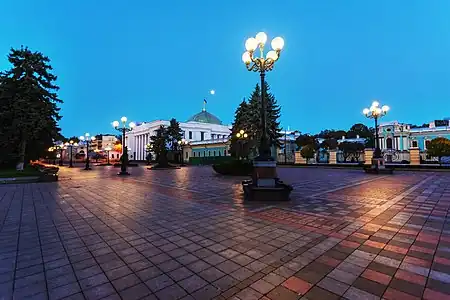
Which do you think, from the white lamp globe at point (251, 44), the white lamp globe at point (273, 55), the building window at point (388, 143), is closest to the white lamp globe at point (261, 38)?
the white lamp globe at point (251, 44)

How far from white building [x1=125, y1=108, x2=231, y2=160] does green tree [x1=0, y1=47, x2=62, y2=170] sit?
38610 mm

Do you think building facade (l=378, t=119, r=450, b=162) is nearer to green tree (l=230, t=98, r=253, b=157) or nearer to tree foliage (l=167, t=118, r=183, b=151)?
green tree (l=230, t=98, r=253, b=157)

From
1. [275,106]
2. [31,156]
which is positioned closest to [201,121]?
[275,106]

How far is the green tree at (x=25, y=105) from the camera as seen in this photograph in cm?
1677

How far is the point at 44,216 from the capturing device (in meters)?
5.61

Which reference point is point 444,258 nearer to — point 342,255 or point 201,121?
point 342,255

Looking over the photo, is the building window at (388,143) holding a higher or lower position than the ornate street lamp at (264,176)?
higher

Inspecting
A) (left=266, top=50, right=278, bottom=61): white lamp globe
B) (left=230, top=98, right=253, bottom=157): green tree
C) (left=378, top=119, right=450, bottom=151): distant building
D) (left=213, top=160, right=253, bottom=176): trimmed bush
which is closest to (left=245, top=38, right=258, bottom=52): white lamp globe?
(left=266, top=50, right=278, bottom=61): white lamp globe

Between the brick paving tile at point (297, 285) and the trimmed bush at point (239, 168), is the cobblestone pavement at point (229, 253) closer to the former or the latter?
the brick paving tile at point (297, 285)

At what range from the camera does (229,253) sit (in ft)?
10.8

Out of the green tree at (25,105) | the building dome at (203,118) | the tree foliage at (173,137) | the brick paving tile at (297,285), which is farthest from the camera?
the building dome at (203,118)

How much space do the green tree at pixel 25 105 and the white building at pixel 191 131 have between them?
127 ft

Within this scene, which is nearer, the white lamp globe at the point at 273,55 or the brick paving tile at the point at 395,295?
the brick paving tile at the point at 395,295

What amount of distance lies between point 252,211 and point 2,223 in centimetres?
559
